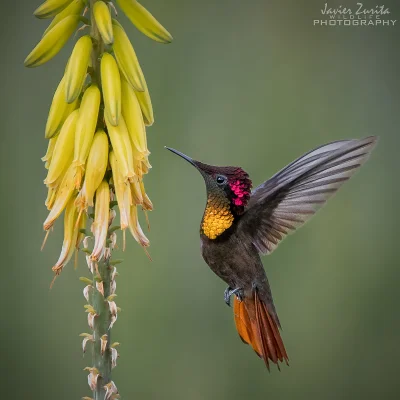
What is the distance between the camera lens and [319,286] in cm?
527

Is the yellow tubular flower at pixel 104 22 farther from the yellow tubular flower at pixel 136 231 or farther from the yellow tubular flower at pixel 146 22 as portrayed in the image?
the yellow tubular flower at pixel 136 231

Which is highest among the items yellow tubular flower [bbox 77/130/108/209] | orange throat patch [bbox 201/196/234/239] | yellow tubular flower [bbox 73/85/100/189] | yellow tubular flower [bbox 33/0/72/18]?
yellow tubular flower [bbox 33/0/72/18]

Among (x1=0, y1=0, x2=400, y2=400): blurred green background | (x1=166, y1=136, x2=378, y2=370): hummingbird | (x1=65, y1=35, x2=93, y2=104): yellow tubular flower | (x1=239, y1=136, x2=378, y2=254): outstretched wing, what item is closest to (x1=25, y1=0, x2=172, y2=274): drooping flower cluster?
(x1=65, y1=35, x2=93, y2=104): yellow tubular flower

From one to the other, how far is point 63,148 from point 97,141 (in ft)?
0.39

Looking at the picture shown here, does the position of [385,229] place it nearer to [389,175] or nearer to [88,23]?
[389,175]

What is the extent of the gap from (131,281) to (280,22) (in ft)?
7.04

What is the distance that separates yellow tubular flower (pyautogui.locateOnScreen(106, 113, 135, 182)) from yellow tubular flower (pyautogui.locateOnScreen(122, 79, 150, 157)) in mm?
44

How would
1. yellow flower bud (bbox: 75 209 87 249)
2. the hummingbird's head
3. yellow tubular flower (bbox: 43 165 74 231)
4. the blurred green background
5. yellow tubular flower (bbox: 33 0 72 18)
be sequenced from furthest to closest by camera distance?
1. the blurred green background
2. the hummingbird's head
3. yellow flower bud (bbox: 75 209 87 249)
4. yellow tubular flower (bbox: 43 165 74 231)
5. yellow tubular flower (bbox: 33 0 72 18)

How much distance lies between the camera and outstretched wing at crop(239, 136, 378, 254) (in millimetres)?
2930

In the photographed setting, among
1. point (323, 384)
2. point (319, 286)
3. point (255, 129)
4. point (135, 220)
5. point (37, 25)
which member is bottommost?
point (323, 384)

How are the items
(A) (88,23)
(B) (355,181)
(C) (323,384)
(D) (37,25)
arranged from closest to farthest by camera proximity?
(A) (88,23), (D) (37,25), (C) (323,384), (B) (355,181)

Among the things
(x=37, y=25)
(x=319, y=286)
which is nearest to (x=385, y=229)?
(x=319, y=286)

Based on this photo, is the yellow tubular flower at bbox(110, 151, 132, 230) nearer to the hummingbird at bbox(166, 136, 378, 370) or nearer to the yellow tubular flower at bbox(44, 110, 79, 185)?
the yellow tubular flower at bbox(44, 110, 79, 185)

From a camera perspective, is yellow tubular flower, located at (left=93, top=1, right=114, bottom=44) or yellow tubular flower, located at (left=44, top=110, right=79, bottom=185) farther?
yellow tubular flower, located at (left=44, top=110, right=79, bottom=185)
